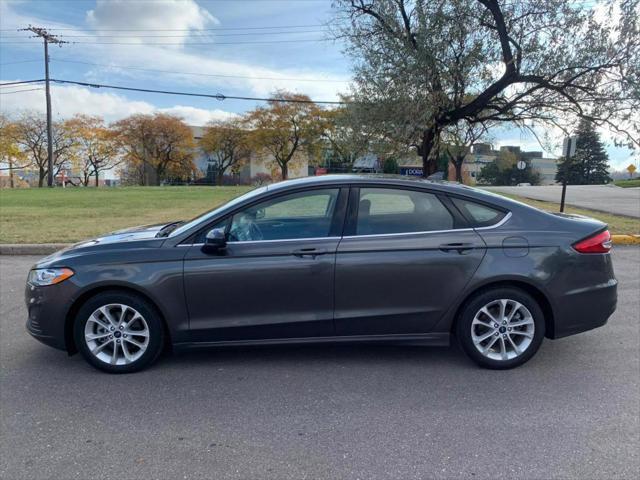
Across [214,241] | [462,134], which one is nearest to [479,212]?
[214,241]

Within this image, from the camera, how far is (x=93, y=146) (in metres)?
55.2

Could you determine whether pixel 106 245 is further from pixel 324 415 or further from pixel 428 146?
pixel 428 146

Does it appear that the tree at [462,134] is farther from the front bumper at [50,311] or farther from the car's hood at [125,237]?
the front bumper at [50,311]

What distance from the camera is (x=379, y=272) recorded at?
3.60 m

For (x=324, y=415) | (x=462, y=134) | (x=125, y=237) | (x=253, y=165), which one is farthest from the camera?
(x=253, y=165)

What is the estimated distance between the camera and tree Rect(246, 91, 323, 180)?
160 feet

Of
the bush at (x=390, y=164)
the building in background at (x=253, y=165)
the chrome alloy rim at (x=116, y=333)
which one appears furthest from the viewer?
the building in background at (x=253, y=165)

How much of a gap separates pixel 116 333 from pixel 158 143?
55082 millimetres

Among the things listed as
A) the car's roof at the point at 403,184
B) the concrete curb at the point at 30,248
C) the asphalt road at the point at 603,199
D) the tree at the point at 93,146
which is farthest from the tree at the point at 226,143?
the car's roof at the point at 403,184

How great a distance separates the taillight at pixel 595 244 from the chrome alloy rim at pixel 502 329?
26.5 inches

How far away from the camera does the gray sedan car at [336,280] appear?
140 inches

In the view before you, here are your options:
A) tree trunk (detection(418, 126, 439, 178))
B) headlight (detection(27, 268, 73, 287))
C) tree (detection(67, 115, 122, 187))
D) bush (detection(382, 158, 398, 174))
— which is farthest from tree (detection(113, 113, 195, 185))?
headlight (detection(27, 268, 73, 287))

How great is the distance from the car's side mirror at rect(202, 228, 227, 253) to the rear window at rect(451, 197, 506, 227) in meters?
1.86

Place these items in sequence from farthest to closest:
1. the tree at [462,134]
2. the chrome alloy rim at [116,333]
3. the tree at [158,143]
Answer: the tree at [158,143] → the tree at [462,134] → the chrome alloy rim at [116,333]
